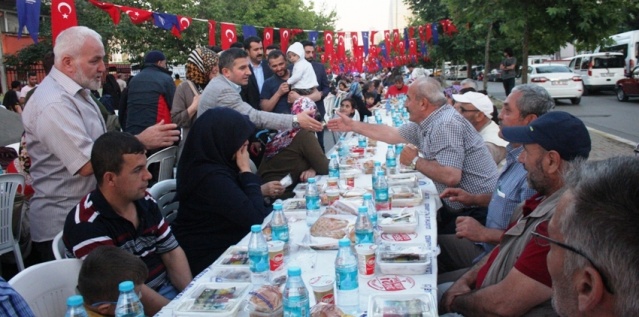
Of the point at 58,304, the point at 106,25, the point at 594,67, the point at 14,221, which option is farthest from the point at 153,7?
the point at 58,304

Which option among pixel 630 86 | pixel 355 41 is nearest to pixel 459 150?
pixel 355 41

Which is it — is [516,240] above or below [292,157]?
below

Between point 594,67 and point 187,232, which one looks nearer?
point 187,232

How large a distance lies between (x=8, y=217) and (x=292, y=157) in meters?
2.41

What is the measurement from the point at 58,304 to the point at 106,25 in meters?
24.9

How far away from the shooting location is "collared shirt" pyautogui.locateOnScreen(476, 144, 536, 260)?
326cm

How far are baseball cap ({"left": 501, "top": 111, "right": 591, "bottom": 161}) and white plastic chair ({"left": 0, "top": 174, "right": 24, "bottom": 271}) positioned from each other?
3.68 m

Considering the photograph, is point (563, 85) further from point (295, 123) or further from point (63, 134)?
point (63, 134)

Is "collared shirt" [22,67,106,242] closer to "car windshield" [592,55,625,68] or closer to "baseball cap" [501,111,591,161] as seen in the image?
"baseball cap" [501,111,591,161]

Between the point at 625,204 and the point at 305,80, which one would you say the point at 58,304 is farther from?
the point at 305,80

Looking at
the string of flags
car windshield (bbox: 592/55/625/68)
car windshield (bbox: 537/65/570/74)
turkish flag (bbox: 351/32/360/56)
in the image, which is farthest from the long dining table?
car windshield (bbox: 592/55/625/68)

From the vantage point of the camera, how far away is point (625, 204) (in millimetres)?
1215

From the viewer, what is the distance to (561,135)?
261 centimetres

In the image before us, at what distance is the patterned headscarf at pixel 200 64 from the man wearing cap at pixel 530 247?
12.0 ft
